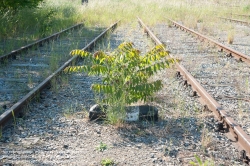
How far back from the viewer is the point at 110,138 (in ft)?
15.0

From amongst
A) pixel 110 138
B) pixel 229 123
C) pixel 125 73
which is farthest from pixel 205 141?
pixel 125 73

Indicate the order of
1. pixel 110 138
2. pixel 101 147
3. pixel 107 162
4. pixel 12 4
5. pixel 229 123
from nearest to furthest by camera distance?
pixel 107 162, pixel 101 147, pixel 110 138, pixel 229 123, pixel 12 4

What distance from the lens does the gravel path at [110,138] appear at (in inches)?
159

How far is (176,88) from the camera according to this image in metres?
6.83

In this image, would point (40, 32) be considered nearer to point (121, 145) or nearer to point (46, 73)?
point (46, 73)

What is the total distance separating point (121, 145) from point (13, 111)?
149cm

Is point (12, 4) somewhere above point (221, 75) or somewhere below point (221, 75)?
above

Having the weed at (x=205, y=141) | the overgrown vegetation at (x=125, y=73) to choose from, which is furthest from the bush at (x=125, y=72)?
the weed at (x=205, y=141)

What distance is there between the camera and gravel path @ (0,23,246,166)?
403cm

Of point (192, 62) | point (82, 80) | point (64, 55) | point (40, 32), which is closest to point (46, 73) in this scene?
point (82, 80)

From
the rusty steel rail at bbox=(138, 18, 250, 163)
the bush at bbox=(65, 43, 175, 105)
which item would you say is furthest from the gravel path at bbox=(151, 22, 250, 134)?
the bush at bbox=(65, 43, 175, 105)

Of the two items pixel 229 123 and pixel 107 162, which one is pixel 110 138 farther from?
pixel 229 123

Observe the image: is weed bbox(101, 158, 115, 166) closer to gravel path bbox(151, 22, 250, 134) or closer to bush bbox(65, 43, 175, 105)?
bush bbox(65, 43, 175, 105)

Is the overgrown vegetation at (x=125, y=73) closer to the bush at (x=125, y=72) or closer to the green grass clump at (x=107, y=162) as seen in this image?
the bush at (x=125, y=72)
